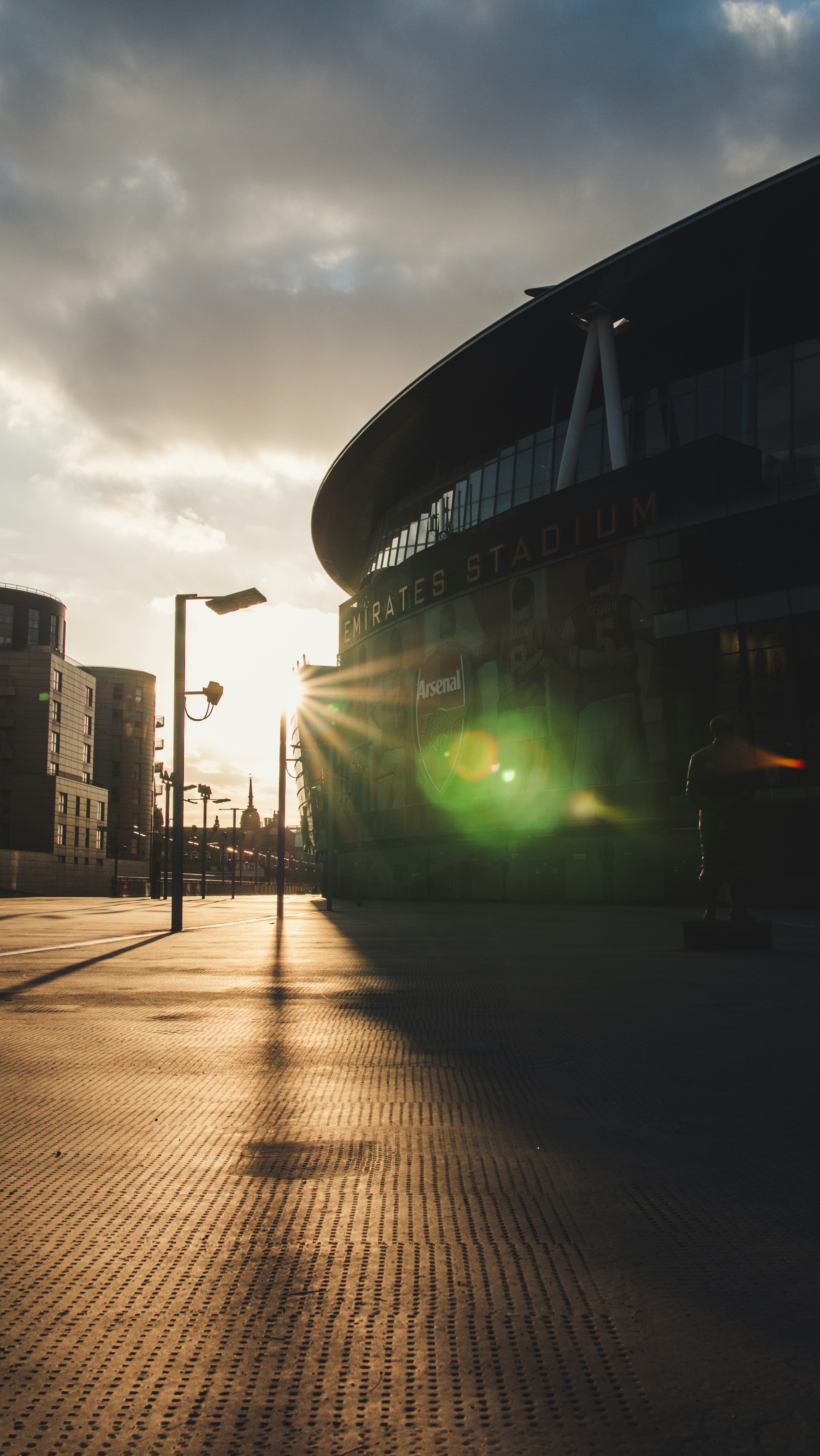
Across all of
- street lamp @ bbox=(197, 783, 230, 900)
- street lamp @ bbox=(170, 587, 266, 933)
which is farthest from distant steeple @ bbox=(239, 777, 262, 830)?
street lamp @ bbox=(170, 587, 266, 933)

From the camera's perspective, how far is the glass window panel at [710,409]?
1575 inches

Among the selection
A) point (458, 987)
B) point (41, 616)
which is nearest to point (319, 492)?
point (41, 616)

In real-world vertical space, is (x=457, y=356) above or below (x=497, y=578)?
above

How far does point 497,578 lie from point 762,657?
45.3 ft

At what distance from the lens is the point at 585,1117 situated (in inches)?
164

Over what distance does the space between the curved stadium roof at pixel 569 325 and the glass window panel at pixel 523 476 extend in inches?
70.5

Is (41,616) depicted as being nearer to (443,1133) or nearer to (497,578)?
(497,578)

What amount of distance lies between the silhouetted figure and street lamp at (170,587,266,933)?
871cm

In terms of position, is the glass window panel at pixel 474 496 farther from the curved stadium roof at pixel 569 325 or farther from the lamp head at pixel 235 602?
the lamp head at pixel 235 602

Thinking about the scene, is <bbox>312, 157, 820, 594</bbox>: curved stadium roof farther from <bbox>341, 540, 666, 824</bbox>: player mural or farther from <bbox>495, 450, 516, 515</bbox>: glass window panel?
<bbox>341, 540, 666, 824</bbox>: player mural

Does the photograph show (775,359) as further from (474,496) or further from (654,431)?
(474,496)

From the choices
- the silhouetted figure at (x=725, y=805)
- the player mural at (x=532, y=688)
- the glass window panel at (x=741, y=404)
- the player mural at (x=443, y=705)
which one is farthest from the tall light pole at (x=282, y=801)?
the glass window panel at (x=741, y=404)

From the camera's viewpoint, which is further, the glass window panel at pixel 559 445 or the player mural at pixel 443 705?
the player mural at pixel 443 705

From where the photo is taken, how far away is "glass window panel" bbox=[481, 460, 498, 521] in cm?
5028
